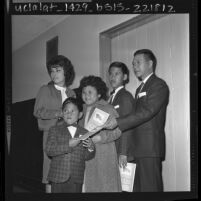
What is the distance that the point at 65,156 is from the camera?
2605mm

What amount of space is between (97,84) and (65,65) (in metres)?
0.24

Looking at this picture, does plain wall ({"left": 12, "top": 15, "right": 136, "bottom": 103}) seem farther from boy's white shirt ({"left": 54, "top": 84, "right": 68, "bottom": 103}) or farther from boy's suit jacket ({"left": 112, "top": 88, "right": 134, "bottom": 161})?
boy's suit jacket ({"left": 112, "top": 88, "right": 134, "bottom": 161})

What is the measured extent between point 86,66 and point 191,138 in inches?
32.2

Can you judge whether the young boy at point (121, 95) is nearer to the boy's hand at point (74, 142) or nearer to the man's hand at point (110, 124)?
the man's hand at point (110, 124)

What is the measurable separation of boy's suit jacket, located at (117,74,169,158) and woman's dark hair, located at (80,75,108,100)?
200mm

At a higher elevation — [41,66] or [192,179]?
[41,66]

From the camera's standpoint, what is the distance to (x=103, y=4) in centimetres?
272

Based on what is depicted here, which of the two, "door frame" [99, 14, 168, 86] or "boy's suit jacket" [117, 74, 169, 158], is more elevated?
Answer: "door frame" [99, 14, 168, 86]

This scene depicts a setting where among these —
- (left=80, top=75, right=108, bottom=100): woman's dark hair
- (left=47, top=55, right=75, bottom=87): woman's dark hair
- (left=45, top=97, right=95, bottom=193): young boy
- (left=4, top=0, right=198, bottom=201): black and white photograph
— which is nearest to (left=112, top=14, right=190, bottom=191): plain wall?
(left=4, top=0, right=198, bottom=201): black and white photograph

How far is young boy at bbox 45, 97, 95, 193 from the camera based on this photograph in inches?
102

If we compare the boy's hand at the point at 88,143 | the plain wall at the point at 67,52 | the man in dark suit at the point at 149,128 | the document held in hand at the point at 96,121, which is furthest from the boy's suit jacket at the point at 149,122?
the plain wall at the point at 67,52

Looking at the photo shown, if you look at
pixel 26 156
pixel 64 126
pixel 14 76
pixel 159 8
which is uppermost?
pixel 159 8
